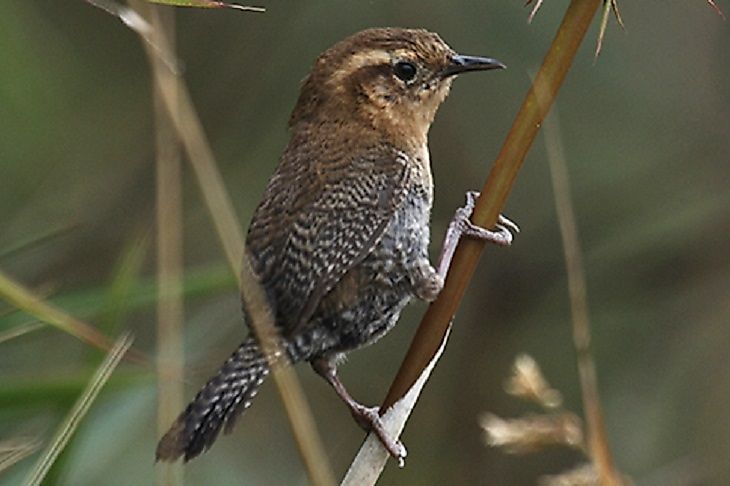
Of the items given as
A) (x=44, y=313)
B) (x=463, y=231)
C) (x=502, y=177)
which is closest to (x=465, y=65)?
(x=463, y=231)

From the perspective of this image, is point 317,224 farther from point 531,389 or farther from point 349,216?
point 531,389

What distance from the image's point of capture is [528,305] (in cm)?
584

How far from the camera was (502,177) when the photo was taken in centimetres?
253

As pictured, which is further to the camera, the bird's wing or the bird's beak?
the bird's beak

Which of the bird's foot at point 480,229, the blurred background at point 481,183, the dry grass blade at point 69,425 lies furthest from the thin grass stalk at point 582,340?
the blurred background at point 481,183

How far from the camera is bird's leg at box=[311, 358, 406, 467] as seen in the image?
2.63 meters

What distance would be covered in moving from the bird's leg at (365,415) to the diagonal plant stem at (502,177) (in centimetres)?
6

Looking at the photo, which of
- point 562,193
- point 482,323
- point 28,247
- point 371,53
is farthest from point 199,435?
point 482,323

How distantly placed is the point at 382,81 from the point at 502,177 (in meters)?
1.39

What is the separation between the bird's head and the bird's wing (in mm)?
167

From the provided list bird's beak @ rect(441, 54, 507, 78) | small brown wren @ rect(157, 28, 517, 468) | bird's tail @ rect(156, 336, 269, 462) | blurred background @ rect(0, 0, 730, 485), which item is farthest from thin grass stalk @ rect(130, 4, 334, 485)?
blurred background @ rect(0, 0, 730, 485)

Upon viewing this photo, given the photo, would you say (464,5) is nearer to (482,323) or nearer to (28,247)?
(482,323)

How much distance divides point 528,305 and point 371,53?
88.0 inches

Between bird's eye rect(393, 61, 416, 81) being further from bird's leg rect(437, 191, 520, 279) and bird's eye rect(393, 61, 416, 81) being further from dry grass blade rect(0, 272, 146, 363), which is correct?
dry grass blade rect(0, 272, 146, 363)
